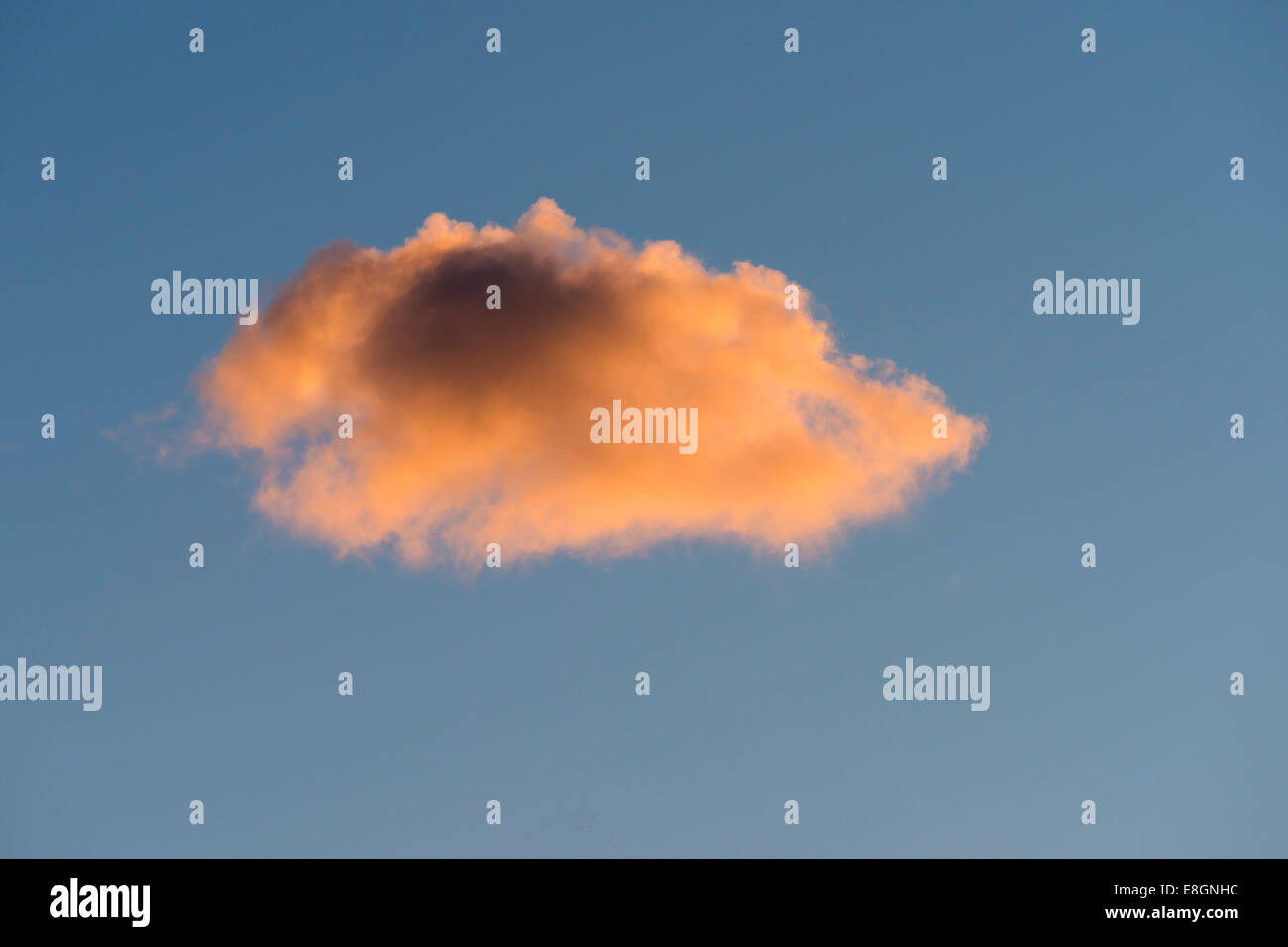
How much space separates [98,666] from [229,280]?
2411 centimetres
